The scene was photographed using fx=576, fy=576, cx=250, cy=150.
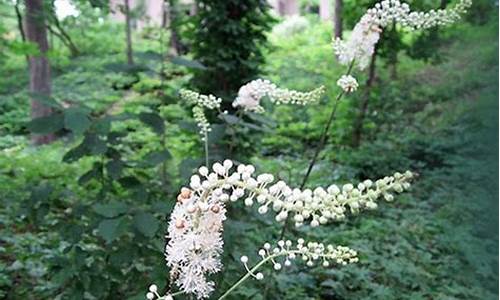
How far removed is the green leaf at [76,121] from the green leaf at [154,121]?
0.65ft

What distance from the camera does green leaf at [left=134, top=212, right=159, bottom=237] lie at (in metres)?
1.08

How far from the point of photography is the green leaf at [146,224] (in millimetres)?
1081

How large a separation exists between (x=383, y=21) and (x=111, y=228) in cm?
62

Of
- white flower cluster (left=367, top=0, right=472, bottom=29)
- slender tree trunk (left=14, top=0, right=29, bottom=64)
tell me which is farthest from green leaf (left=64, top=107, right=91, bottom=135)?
white flower cluster (left=367, top=0, right=472, bottom=29)

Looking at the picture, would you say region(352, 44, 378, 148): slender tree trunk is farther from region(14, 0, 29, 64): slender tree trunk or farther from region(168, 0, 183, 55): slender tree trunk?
region(14, 0, 29, 64): slender tree trunk

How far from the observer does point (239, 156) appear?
1.67 metres

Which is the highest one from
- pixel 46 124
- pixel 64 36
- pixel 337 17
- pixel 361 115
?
pixel 337 17

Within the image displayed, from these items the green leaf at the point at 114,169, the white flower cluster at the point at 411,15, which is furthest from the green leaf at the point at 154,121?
the white flower cluster at the point at 411,15

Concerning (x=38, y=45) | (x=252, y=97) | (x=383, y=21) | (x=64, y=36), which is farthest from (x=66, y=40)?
(x=383, y=21)

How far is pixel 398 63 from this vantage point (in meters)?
2.21

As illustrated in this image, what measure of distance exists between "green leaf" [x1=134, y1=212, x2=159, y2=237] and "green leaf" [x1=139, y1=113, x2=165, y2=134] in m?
0.35

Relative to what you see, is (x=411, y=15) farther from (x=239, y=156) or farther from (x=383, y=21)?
(x=239, y=156)

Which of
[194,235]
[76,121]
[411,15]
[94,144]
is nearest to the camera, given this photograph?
[194,235]

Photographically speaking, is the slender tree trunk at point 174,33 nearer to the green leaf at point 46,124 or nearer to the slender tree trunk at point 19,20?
the slender tree trunk at point 19,20
